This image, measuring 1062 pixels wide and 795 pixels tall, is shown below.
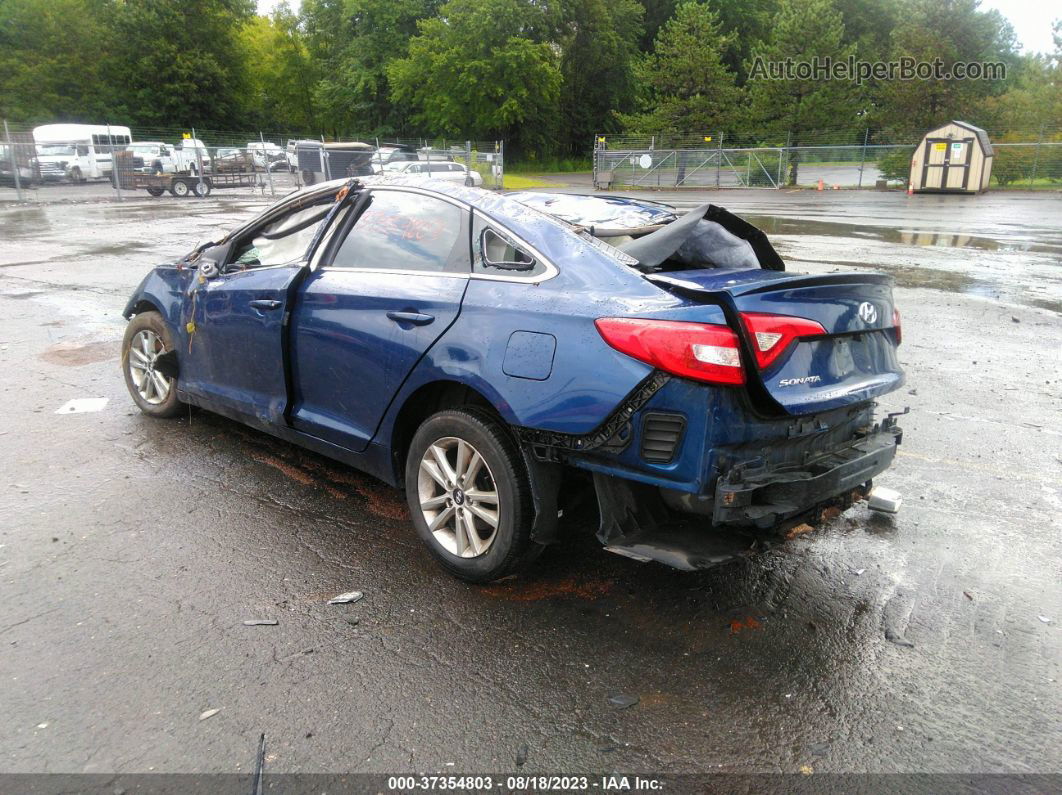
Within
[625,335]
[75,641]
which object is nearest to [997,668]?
[625,335]

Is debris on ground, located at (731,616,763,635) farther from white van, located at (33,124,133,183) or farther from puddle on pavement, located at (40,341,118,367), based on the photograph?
white van, located at (33,124,133,183)

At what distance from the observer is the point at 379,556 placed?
12.6 feet

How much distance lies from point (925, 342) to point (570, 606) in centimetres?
609

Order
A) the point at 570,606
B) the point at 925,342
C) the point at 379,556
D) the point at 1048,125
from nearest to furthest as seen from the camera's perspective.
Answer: the point at 570,606
the point at 379,556
the point at 925,342
the point at 1048,125

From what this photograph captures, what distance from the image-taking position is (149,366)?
5605mm

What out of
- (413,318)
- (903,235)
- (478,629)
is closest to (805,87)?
(903,235)

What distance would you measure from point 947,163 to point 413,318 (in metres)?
34.5

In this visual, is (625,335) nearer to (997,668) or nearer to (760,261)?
(760,261)

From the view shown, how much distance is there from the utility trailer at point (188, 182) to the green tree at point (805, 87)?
2899 centimetres

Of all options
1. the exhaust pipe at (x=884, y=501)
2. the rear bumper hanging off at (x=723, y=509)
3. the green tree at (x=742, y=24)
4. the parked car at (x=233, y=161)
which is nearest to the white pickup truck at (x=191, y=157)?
the parked car at (x=233, y=161)

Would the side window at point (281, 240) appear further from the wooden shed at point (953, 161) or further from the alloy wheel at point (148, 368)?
the wooden shed at point (953, 161)

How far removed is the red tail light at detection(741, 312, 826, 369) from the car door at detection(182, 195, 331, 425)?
8.14 feet

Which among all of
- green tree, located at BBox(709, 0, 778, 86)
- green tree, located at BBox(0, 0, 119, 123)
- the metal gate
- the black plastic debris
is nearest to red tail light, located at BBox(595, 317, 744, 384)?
the black plastic debris
